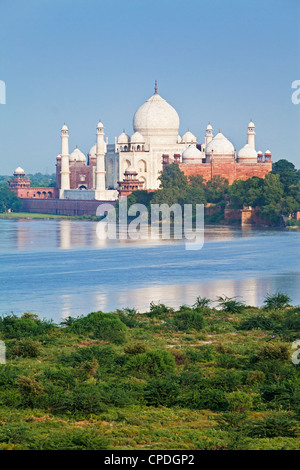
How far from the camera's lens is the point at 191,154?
36812mm

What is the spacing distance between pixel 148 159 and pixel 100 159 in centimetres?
228

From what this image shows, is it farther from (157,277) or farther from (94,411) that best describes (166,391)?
(157,277)

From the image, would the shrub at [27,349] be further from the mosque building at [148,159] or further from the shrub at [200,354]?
the mosque building at [148,159]

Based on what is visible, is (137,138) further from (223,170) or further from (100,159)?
(223,170)

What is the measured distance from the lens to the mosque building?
36.1 metres

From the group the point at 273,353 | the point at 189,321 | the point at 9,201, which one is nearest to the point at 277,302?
the point at 189,321

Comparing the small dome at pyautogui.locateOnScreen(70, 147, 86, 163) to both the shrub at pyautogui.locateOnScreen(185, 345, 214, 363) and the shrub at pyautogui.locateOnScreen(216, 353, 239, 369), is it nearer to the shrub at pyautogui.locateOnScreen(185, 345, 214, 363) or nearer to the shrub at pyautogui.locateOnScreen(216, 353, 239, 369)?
the shrub at pyautogui.locateOnScreen(185, 345, 214, 363)

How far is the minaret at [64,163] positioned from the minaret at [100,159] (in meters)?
2.29

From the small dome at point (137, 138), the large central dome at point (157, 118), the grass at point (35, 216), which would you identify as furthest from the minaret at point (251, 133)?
the grass at point (35, 216)

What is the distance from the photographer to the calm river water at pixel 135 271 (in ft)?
43.7

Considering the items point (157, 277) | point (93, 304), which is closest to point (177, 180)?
point (157, 277)

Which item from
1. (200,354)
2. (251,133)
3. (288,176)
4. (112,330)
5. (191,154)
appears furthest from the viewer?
(251,133)

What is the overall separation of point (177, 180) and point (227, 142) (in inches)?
174

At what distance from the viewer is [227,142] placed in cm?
3738
